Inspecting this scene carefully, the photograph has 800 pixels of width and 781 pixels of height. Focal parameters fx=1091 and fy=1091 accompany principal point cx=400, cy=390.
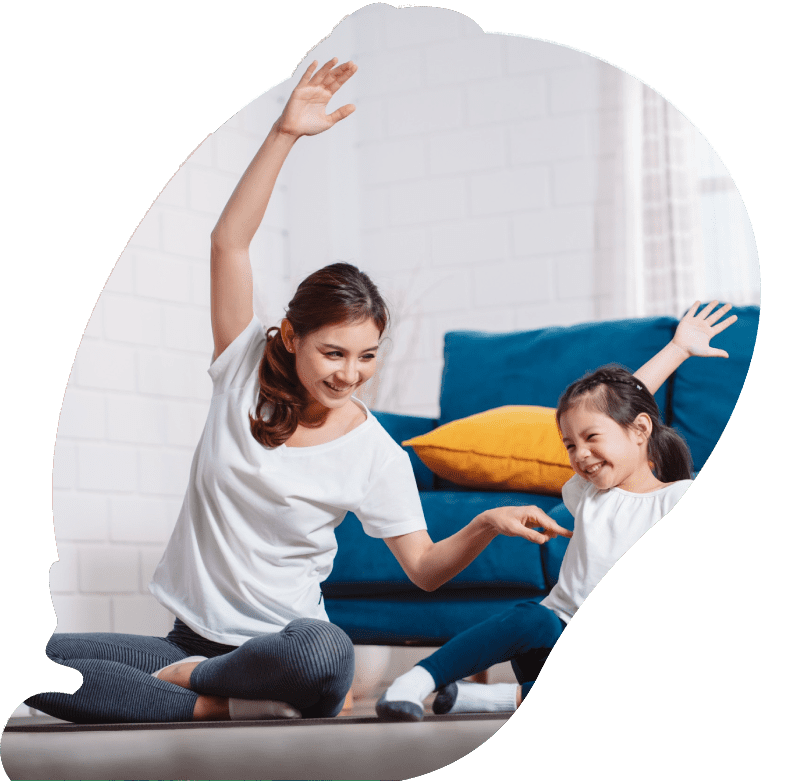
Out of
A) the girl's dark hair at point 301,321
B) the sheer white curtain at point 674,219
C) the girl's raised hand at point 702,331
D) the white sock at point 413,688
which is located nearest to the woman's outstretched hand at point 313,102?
the girl's dark hair at point 301,321

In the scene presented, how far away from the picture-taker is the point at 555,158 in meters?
1.82

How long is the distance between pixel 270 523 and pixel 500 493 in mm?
365

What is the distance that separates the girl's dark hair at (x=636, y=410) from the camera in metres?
1.56

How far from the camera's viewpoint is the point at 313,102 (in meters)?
1.84

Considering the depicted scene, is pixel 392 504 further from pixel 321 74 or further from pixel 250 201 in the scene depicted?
pixel 321 74

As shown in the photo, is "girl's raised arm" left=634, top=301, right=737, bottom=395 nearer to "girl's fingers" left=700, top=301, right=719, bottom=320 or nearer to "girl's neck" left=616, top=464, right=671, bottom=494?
"girl's fingers" left=700, top=301, right=719, bottom=320

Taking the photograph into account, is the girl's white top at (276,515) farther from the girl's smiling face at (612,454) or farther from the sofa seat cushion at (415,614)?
the girl's smiling face at (612,454)

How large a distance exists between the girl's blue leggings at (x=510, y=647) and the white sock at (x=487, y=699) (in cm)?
2

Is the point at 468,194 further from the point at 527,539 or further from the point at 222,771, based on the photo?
the point at 222,771

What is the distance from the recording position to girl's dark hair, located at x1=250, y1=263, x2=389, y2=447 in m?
1.69

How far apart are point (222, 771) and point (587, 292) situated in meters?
0.92

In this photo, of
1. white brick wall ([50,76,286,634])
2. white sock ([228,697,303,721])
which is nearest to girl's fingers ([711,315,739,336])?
white brick wall ([50,76,286,634])

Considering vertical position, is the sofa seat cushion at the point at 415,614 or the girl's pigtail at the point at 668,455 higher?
the girl's pigtail at the point at 668,455

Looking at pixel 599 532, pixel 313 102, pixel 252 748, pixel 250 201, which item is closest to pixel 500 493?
pixel 599 532
